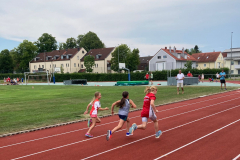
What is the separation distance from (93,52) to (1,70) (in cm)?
4380

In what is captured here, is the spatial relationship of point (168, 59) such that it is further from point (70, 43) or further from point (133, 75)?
point (70, 43)

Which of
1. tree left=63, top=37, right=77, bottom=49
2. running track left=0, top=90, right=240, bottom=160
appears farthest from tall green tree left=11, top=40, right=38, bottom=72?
running track left=0, top=90, right=240, bottom=160

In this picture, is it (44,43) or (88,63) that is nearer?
(88,63)

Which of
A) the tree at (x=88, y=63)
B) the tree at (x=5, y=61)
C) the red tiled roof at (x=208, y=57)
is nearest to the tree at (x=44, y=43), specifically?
the tree at (x=5, y=61)

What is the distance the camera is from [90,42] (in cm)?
10462

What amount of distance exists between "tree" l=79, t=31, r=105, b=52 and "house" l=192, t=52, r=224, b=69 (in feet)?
138

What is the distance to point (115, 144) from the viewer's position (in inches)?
272

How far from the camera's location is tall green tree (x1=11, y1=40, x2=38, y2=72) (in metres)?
101

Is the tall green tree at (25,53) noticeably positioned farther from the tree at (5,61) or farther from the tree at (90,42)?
the tree at (90,42)

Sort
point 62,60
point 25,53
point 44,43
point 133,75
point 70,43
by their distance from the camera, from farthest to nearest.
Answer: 1. point 70,43
2. point 44,43
3. point 25,53
4. point 62,60
5. point 133,75

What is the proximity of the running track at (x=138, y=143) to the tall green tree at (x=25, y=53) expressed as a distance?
325 feet

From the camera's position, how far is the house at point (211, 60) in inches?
3425

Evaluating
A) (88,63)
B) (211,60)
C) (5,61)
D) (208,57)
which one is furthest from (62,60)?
(211,60)

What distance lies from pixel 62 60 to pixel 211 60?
54.4m
